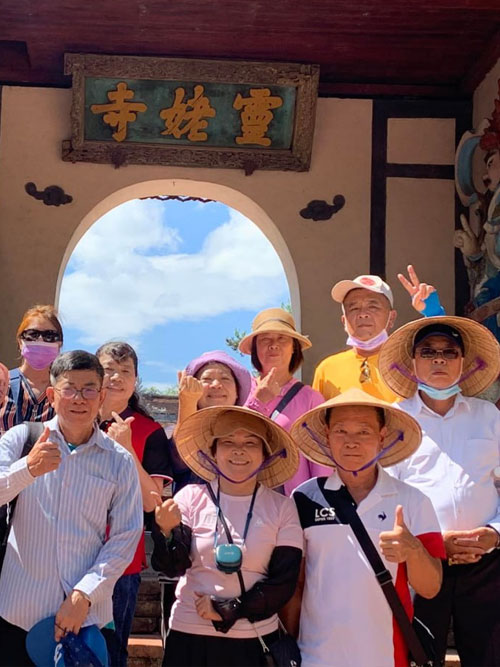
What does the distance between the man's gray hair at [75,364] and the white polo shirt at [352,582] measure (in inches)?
Result: 31.8

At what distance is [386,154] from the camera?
6.81 metres

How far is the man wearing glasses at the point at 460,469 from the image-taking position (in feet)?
9.31

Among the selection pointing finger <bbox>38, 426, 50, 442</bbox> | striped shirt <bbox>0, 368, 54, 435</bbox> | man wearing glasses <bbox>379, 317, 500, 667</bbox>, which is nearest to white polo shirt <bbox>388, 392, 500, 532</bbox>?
man wearing glasses <bbox>379, 317, 500, 667</bbox>

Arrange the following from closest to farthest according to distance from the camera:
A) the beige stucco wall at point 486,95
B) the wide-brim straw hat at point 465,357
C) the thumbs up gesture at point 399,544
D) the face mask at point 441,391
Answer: the thumbs up gesture at point 399,544
the face mask at point 441,391
the wide-brim straw hat at point 465,357
the beige stucco wall at point 486,95

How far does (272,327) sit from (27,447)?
4.41 ft

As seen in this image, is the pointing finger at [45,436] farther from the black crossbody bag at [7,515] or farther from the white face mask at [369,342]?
the white face mask at [369,342]

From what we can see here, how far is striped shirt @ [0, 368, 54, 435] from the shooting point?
135 inches

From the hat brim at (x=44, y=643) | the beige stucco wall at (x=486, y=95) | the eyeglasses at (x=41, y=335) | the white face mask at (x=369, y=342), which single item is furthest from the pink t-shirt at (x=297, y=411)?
the beige stucco wall at (x=486, y=95)

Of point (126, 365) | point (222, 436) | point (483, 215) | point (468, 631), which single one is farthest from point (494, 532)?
point (483, 215)

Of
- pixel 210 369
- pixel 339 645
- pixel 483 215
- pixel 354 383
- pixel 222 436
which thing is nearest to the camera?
pixel 339 645

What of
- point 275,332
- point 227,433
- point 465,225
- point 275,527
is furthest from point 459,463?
point 465,225

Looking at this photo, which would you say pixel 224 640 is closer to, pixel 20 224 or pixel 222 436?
pixel 222 436

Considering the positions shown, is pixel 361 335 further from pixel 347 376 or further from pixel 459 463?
pixel 459 463

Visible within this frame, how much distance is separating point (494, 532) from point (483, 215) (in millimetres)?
3906
